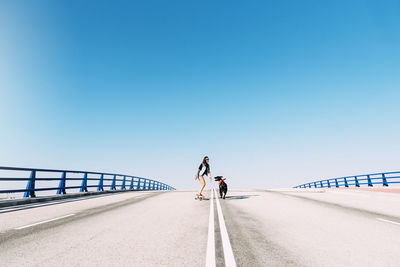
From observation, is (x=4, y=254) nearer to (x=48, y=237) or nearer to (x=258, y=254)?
(x=48, y=237)

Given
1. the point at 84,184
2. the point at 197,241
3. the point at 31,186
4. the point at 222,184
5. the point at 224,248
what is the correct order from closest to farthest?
the point at 224,248 → the point at 197,241 → the point at 31,186 → the point at 222,184 → the point at 84,184

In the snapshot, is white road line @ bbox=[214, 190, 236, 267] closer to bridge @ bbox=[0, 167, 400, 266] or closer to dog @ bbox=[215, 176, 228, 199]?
bridge @ bbox=[0, 167, 400, 266]

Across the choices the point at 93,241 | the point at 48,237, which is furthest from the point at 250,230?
the point at 48,237

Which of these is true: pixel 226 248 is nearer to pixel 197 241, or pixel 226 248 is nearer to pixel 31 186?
pixel 197 241

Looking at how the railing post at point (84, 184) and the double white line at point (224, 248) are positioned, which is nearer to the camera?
the double white line at point (224, 248)

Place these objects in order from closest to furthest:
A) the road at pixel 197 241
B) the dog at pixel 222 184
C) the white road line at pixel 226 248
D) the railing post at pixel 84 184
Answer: the white road line at pixel 226 248 → the road at pixel 197 241 → the dog at pixel 222 184 → the railing post at pixel 84 184

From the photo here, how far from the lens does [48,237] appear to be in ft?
13.8

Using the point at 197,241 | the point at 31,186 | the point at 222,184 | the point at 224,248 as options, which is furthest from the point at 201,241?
the point at 31,186

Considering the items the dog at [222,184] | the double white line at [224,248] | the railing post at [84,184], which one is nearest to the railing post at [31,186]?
the railing post at [84,184]

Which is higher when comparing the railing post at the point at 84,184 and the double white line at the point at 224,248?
the railing post at the point at 84,184

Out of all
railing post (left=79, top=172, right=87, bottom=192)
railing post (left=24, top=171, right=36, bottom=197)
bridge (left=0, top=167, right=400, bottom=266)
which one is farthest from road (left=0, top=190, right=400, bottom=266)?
railing post (left=79, top=172, right=87, bottom=192)

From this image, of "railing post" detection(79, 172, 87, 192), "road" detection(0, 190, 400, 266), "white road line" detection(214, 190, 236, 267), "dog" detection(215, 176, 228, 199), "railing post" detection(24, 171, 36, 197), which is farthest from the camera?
"railing post" detection(79, 172, 87, 192)

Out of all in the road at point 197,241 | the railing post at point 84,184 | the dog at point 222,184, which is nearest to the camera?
the road at point 197,241

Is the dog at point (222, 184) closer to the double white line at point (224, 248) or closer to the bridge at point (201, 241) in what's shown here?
the bridge at point (201, 241)
